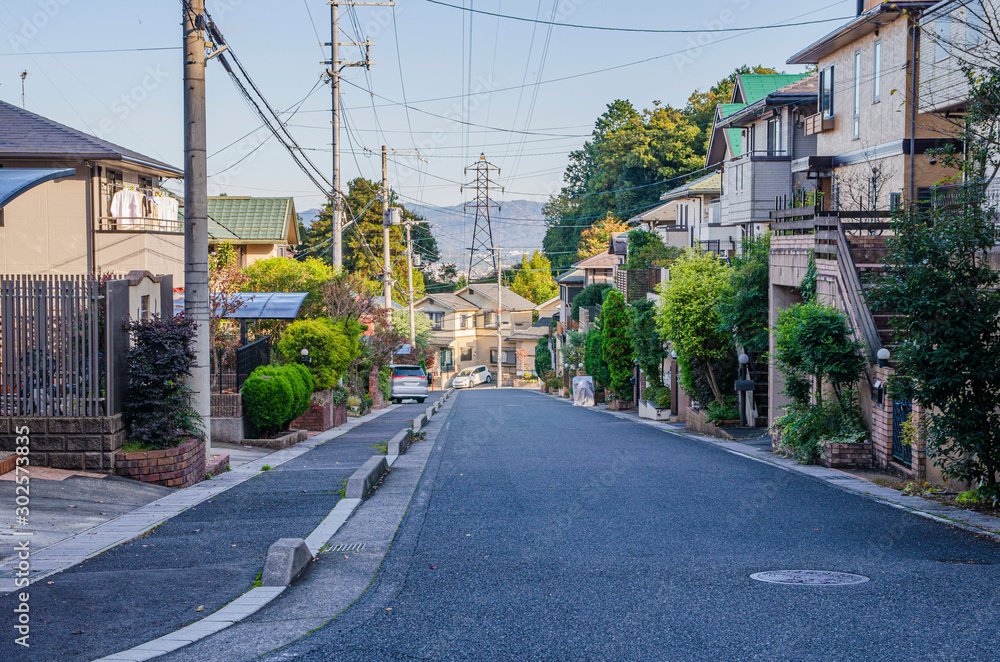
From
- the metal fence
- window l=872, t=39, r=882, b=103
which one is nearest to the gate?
the metal fence

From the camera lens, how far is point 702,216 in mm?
46000

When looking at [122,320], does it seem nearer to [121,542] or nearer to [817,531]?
[121,542]

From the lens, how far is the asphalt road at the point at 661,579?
5.66 meters

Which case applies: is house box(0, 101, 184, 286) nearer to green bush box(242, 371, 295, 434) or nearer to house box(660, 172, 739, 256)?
green bush box(242, 371, 295, 434)

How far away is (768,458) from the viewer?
54.0 ft

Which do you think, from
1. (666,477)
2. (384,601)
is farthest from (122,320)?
(666,477)

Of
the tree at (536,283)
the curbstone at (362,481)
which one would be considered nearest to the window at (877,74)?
the curbstone at (362,481)

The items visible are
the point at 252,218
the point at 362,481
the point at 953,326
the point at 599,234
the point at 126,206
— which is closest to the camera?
the point at 953,326

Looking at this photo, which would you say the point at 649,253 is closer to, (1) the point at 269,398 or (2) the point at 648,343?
(2) the point at 648,343

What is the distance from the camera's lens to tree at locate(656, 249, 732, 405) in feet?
80.7

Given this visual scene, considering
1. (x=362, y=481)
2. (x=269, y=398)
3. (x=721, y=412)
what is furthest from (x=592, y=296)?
Answer: (x=362, y=481)

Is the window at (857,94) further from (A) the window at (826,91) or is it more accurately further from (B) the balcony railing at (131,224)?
(B) the balcony railing at (131,224)

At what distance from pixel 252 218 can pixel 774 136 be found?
2567 cm

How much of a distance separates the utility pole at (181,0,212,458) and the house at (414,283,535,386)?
223 ft
